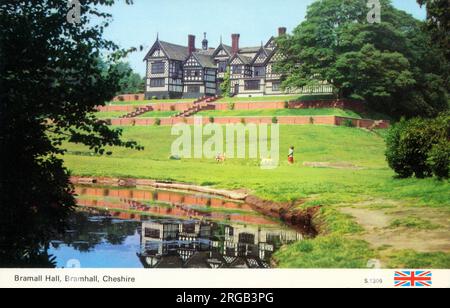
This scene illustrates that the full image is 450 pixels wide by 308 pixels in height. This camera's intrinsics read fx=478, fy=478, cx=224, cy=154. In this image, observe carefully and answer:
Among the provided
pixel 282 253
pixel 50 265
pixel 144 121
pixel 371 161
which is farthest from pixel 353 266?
pixel 144 121

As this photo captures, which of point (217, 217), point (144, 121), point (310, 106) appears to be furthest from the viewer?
point (310, 106)

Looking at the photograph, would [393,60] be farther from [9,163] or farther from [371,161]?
[9,163]

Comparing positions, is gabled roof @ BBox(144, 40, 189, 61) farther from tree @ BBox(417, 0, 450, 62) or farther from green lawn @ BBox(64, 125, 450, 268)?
tree @ BBox(417, 0, 450, 62)

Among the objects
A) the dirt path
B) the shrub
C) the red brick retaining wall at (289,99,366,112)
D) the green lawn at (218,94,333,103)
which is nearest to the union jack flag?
the dirt path

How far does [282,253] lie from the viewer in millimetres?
6148

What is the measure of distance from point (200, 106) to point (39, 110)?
6.21 meters

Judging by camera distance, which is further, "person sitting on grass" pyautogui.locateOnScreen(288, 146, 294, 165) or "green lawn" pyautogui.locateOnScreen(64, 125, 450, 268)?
"person sitting on grass" pyautogui.locateOnScreen(288, 146, 294, 165)

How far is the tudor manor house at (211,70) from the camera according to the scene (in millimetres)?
8344

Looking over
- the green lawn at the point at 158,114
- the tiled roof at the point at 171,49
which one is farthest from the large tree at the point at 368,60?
the green lawn at the point at 158,114

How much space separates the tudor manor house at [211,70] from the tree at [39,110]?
7.17 feet

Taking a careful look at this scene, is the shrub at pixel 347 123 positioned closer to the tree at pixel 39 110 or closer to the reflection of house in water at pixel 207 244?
the reflection of house in water at pixel 207 244

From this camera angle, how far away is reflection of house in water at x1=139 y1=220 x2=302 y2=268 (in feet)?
19.5

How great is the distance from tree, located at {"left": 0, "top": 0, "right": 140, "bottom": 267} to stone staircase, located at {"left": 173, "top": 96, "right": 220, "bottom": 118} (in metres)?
5.19

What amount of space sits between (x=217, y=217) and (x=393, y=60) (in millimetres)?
4690
